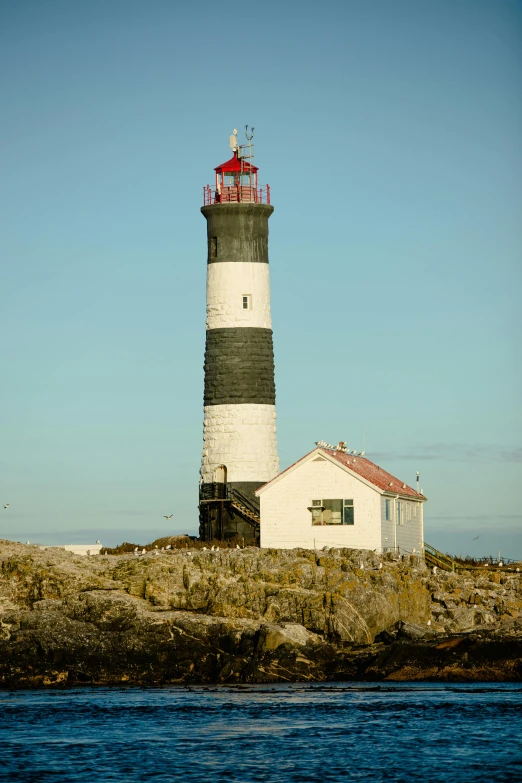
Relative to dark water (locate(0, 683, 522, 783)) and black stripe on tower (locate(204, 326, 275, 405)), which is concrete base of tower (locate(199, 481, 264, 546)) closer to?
black stripe on tower (locate(204, 326, 275, 405))

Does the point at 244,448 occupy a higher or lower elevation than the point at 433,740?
higher

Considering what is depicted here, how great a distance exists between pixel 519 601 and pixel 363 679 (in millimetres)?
8331

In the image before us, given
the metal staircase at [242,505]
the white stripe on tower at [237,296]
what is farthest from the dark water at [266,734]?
the white stripe on tower at [237,296]

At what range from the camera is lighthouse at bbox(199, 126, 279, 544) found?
1826 inches

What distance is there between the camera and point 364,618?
38.1 metres

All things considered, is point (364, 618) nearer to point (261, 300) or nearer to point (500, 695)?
point (500, 695)

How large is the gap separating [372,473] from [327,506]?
2.70 metres

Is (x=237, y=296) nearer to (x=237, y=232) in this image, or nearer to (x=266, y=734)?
(x=237, y=232)

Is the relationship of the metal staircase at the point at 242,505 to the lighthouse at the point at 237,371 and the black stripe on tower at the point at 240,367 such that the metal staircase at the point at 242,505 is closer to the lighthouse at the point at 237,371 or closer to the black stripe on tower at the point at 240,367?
the lighthouse at the point at 237,371

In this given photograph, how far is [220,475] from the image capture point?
46969 millimetres

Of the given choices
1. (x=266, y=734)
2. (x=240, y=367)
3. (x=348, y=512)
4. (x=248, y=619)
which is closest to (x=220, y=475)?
(x=240, y=367)

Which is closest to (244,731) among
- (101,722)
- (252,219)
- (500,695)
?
(101,722)

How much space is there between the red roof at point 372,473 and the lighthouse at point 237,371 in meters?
1.55

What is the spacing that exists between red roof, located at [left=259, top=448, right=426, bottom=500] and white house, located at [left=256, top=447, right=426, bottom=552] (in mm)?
54
